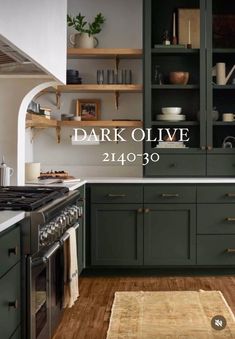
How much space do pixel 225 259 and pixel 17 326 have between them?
255cm

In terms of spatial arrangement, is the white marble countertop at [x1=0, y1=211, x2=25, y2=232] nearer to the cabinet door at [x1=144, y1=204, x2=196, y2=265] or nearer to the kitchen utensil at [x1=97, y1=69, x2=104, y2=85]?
the cabinet door at [x1=144, y1=204, x2=196, y2=265]

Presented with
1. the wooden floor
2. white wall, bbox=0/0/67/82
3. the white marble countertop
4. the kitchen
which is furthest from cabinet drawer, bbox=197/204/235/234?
the white marble countertop

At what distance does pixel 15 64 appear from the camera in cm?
297

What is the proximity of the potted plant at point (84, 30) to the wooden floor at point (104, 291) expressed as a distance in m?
2.12

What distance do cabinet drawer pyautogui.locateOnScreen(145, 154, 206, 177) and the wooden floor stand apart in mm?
925

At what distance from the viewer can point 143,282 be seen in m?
4.16

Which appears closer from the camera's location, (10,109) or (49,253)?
(49,253)

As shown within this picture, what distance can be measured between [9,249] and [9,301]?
0.20 metres

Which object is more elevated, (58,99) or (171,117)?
(58,99)

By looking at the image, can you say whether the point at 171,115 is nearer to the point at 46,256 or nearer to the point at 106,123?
the point at 106,123

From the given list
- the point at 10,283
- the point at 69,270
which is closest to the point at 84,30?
the point at 69,270

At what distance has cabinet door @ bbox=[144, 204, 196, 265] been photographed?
4.23 metres

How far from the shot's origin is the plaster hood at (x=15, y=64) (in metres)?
2.57

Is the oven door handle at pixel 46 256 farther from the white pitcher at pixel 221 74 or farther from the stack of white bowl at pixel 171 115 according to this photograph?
the white pitcher at pixel 221 74
